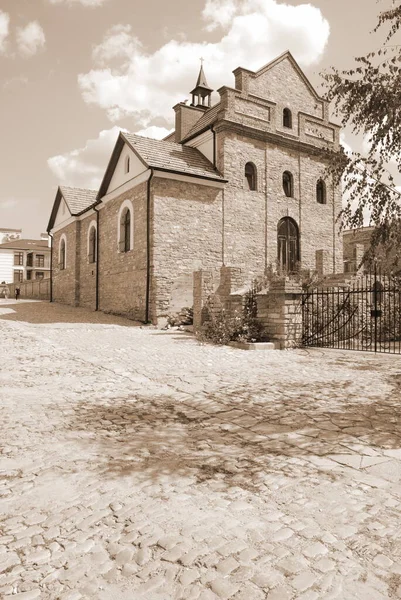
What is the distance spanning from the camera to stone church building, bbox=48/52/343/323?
15.8 meters

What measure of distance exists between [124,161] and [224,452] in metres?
16.4

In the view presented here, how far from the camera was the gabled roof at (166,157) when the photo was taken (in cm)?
1593

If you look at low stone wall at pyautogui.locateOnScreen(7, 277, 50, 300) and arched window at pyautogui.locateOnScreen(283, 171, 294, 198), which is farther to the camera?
low stone wall at pyautogui.locateOnScreen(7, 277, 50, 300)

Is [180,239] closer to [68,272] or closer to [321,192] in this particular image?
[321,192]

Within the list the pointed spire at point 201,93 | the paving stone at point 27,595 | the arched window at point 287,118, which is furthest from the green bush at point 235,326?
the pointed spire at point 201,93

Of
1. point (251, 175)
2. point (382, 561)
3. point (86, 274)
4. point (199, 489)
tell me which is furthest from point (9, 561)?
point (86, 274)

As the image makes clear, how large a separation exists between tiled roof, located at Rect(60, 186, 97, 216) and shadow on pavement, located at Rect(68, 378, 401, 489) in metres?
19.9

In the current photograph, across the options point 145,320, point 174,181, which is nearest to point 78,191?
point 174,181

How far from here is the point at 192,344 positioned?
10.8 metres

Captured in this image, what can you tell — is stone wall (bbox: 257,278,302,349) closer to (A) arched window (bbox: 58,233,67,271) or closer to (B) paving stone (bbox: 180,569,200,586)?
(B) paving stone (bbox: 180,569,200,586)

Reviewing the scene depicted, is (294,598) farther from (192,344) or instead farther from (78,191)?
(78,191)

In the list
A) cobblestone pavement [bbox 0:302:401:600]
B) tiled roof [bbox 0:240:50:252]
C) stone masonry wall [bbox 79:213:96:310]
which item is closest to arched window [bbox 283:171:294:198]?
stone masonry wall [bbox 79:213:96:310]

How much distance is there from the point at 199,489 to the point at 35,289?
99.8 feet

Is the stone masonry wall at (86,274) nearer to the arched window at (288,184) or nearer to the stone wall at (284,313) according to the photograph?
the arched window at (288,184)
